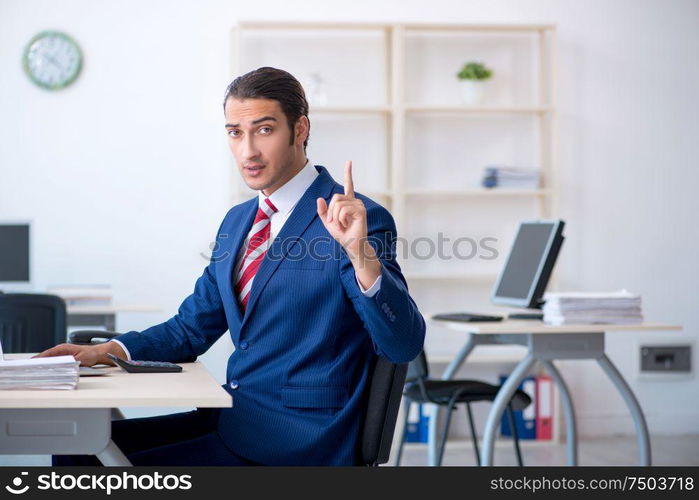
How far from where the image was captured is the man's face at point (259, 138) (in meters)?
1.95

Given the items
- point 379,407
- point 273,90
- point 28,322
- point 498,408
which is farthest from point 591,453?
point 273,90

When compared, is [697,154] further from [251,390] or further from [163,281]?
[251,390]

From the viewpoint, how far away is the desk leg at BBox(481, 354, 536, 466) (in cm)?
344

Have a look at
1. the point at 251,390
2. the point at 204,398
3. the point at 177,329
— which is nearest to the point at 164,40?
the point at 177,329

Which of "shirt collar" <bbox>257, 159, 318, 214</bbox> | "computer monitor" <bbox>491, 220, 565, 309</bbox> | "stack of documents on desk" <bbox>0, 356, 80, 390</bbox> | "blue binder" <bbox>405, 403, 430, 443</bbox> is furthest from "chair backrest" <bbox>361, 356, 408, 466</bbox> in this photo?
"blue binder" <bbox>405, 403, 430, 443</bbox>

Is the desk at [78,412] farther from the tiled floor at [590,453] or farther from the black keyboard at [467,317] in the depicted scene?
the tiled floor at [590,453]

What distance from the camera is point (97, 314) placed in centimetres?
457

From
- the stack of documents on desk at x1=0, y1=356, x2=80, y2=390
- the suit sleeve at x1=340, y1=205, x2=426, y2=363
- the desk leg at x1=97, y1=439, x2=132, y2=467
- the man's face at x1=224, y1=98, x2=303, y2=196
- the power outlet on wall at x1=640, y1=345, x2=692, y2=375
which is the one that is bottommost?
the power outlet on wall at x1=640, y1=345, x2=692, y2=375

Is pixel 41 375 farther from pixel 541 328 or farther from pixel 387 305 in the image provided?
pixel 541 328

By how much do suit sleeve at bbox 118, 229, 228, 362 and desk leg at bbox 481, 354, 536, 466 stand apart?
154 centimetres

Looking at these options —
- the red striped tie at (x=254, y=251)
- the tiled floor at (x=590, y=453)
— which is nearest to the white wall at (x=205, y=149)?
the tiled floor at (x=590, y=453)

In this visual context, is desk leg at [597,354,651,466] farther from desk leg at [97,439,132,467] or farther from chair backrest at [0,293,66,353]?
desk leg at [97,439,132,467]

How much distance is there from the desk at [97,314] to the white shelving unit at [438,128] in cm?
145

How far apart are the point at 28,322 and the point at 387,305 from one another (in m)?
2.20
